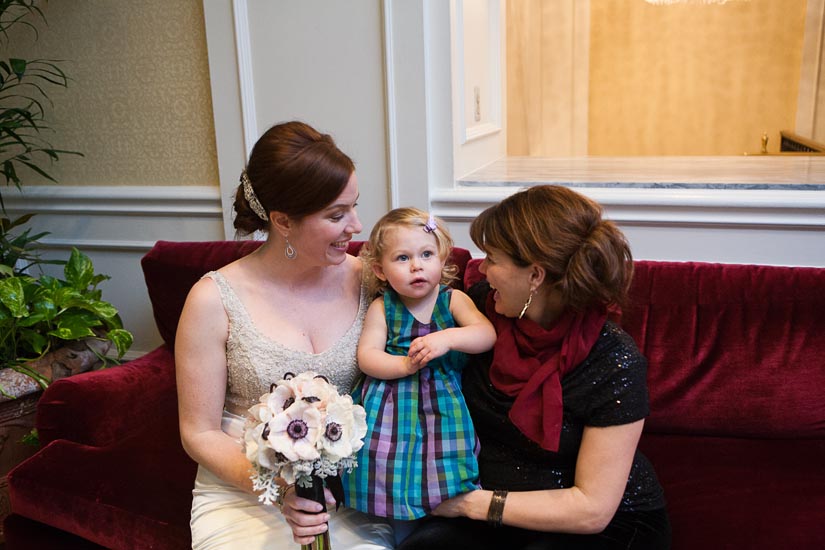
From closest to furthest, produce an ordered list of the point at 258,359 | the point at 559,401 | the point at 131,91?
the point at 559,401 < the point at 258,359 < the point at 131,91

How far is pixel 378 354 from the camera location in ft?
5.49

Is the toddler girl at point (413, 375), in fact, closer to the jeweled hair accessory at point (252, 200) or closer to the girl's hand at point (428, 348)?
the girl's hand at point (428, 348)

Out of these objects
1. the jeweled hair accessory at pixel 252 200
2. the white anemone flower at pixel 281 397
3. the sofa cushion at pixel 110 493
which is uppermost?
the jeweled hair accessory at pixel 252 200

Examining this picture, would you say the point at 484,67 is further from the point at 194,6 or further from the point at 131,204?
the point at 131,204

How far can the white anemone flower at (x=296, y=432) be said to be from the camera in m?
1.21

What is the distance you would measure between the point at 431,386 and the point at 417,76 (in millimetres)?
1341

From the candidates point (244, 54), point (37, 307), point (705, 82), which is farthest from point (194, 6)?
point (705, 82)

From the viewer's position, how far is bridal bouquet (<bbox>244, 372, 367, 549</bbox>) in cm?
122

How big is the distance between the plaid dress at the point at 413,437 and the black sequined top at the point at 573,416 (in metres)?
0.05

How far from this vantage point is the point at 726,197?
2.38 m

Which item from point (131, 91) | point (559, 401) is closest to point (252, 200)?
point (559, 401)

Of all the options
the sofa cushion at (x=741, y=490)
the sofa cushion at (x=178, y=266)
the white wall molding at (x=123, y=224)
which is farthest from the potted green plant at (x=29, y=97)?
the sofa cushion at (x=741, y=490)

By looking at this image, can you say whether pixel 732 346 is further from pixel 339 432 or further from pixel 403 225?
pixel 339 432

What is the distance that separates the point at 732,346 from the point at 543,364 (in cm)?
80
